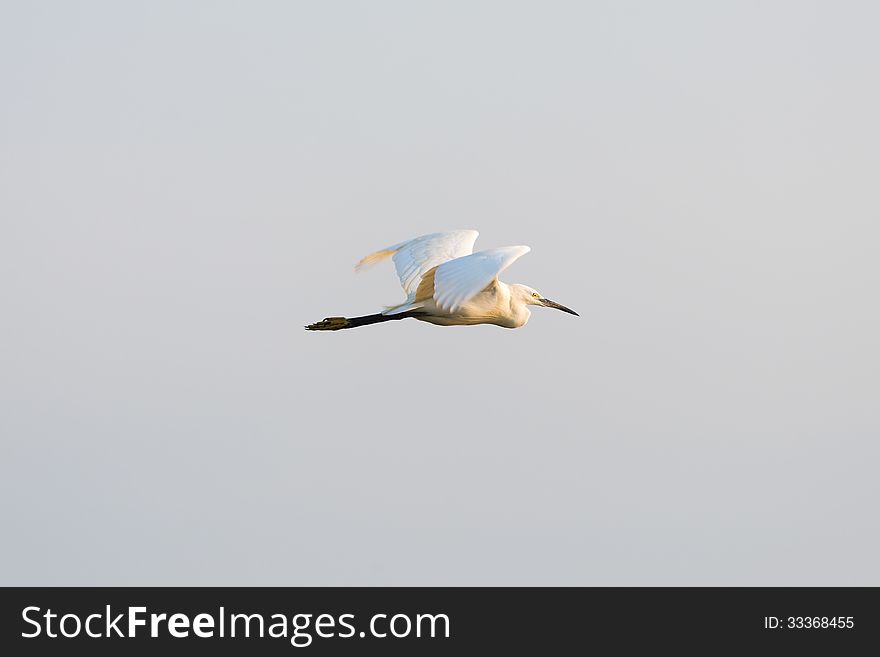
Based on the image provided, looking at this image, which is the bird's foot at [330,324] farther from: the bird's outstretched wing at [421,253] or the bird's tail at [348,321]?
the bird's outstretched wing at [421,253]

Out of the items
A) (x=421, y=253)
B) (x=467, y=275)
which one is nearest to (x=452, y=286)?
(x=467, y=275)

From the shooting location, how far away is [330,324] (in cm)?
3159

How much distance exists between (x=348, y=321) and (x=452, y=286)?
219 inches

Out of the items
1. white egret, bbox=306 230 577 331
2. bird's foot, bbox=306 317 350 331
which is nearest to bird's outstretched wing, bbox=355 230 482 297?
white egret, bbox=306 230 577 331

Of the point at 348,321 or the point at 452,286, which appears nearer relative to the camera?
the point at 452,286

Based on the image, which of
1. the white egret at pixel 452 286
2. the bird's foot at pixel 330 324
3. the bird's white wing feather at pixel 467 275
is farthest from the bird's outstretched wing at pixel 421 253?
the bird's white wing feather at pixel 467 275

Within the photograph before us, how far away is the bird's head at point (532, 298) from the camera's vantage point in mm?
30625

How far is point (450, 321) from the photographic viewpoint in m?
29.6

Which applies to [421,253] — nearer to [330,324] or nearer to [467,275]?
[330,324]

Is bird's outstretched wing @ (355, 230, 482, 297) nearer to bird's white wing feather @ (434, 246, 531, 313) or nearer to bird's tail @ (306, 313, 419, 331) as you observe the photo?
bird's tail @ (306, 313, 419, 331)

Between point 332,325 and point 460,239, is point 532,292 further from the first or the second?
point 332,325

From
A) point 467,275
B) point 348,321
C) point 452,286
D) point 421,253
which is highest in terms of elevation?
point 421,253

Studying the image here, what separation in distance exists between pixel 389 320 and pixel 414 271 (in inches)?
39.9
